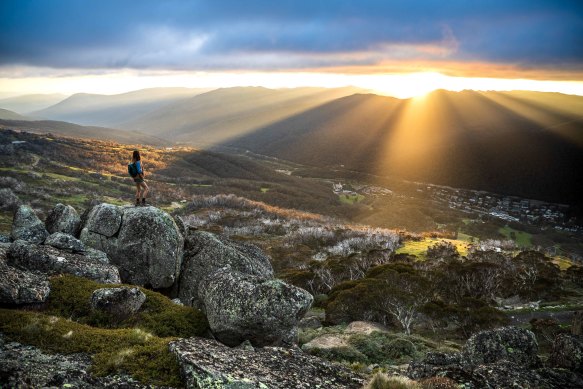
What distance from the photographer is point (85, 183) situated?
417 feet

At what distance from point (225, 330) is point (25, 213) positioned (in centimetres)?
1939

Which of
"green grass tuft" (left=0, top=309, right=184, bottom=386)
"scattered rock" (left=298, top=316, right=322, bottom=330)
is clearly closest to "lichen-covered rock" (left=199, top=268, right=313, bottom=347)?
"green grass tuft" (left=0, top=309, right=184, bottom=386)

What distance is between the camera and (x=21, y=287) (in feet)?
51.6

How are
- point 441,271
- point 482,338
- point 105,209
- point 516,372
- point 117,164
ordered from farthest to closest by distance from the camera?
1. point 117,164
2. point 441,271
3. point 105,209
4. point 482,338
5. point 516,372

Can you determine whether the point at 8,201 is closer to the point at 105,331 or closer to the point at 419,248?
the point at 105,331

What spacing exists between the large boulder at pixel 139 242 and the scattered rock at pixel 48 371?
41.4 ft

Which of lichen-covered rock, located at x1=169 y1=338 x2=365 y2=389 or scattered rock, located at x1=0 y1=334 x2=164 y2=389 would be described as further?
lichen-covered rock, located at x1=169 y1=338 x2=365 y2=389

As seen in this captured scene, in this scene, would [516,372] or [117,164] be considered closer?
[516,372]

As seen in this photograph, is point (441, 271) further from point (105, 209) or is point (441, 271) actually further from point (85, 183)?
point (85, 183)

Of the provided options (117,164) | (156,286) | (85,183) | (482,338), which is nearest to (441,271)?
(482,338)

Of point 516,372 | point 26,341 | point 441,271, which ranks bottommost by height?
point 441,271

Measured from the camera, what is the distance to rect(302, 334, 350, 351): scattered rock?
1003 inches

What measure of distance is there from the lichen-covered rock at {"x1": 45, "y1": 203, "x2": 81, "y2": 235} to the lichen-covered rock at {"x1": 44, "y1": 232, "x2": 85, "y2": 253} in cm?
429

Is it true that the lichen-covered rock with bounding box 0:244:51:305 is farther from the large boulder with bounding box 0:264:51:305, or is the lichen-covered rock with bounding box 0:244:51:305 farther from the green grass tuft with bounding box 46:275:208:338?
the green grass tuft with bounding box 46:275:208:338
